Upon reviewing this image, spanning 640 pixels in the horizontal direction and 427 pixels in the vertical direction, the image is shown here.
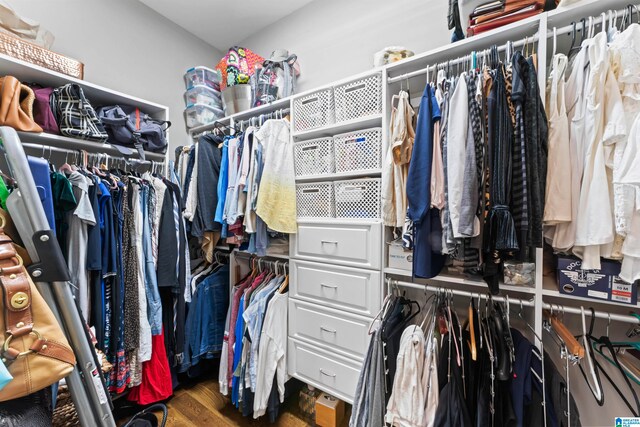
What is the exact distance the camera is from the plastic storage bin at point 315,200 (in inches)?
59.3

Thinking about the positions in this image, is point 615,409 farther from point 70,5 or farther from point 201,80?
point 70,5

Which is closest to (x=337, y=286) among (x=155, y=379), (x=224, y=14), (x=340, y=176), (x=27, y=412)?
(x=340, y=176)

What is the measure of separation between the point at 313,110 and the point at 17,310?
4.66 ft

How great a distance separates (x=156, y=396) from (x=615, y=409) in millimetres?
2357

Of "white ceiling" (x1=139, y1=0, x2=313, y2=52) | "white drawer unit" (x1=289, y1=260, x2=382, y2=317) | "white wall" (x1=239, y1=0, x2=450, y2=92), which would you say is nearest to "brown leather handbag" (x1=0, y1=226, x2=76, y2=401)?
"white drawer unit" (x1=289, y1=260, x2=382, y2=317)

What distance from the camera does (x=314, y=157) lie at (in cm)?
155

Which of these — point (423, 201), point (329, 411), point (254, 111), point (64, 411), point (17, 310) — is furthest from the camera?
point (254, 111)

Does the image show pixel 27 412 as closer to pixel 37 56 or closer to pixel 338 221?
pixel 338 221

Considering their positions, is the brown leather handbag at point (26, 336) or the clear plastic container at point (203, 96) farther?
the clear plastic container at point (203, 96)

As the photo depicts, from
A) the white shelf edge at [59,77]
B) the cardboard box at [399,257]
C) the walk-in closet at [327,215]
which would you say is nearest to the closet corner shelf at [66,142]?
the walk-in closet at [327,215]

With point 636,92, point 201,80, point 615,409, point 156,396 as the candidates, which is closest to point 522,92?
point 636,92

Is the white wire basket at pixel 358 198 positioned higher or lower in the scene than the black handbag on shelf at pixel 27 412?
higher

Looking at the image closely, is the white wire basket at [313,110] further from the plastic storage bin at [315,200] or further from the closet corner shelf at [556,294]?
the closet corner shelf at [556,294]

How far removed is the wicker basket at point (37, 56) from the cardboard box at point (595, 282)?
8.51 ft
